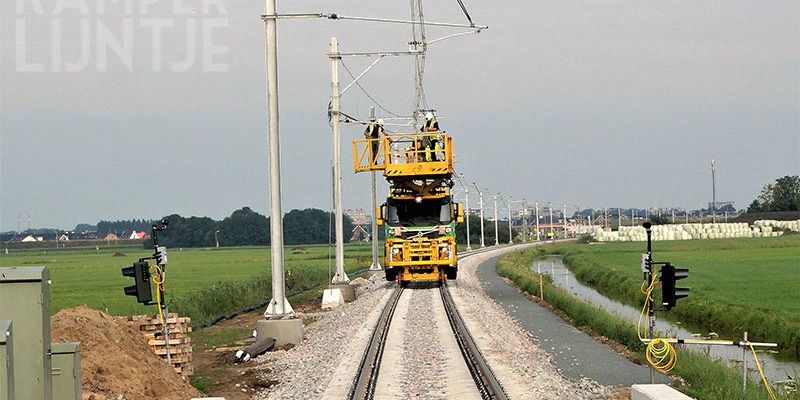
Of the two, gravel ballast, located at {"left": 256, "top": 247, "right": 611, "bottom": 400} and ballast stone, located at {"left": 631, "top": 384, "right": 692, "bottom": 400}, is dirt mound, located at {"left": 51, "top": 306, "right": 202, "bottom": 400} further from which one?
ballast stone, located at {"left": 631, "top": 384, "right": 692, "bottom": 400}

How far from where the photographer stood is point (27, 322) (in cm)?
855

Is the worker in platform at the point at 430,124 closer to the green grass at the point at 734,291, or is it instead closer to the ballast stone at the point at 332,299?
the ballast stone at the point at 332,299

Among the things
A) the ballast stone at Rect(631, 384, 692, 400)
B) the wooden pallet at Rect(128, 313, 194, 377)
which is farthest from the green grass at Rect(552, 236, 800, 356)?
the wooden pallet at Rect(128, 313, 194, 377)

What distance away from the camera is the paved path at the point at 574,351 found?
17.1 metres

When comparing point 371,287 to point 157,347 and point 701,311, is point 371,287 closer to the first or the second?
point 701,311

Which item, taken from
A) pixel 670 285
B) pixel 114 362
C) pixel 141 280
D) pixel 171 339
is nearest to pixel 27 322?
pixel 114 362

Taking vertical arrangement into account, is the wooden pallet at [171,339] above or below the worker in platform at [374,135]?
below

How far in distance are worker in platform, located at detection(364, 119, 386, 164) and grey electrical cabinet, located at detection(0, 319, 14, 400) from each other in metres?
30.7

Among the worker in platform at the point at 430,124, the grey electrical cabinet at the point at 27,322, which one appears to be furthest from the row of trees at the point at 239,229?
the grey electrical cabinet at the point at 27,322

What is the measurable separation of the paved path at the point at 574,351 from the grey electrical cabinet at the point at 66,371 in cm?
898

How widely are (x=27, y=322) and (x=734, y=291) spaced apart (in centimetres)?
3788

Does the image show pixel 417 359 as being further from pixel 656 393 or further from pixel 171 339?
pixel 656 393

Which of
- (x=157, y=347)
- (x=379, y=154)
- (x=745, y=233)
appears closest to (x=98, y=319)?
(x=157, y=347)

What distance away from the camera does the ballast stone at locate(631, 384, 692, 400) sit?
1245cm
